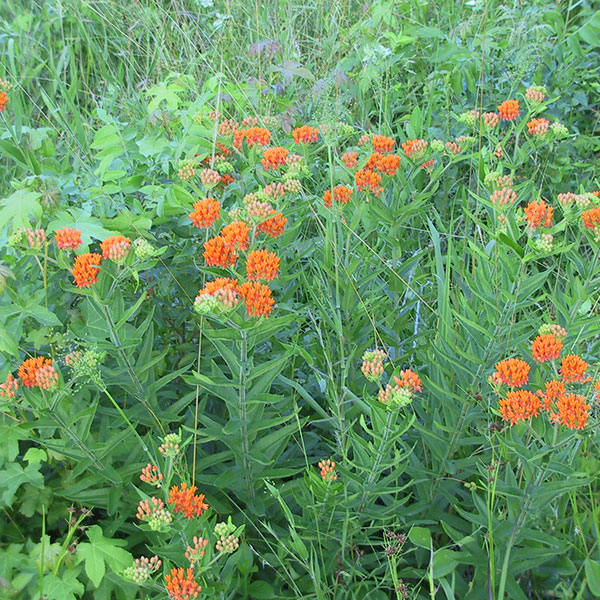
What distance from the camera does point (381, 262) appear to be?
2182mm

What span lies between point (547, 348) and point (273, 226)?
76 cm

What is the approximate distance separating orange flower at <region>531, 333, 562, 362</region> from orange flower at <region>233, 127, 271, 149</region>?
3.72 ft

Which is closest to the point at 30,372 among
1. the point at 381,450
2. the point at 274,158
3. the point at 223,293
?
the point at 223,293

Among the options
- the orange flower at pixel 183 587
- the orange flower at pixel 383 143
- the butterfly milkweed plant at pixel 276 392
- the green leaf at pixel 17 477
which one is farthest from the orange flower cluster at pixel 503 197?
the green leaf at pixel 17 477

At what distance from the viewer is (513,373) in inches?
62.0

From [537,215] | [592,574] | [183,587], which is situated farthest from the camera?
[537,215]

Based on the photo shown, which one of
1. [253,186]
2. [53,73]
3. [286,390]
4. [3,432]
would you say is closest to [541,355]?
[286,390]

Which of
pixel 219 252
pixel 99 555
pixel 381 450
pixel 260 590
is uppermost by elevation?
pixel 219 252

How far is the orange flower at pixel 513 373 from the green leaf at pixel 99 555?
994mm

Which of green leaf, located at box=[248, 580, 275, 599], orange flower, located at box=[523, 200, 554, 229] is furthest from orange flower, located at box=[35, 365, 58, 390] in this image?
orange flower, located at box=[523, 200, 554, 229]

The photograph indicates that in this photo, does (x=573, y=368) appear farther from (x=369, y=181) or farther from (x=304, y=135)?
(x=304, y=135)

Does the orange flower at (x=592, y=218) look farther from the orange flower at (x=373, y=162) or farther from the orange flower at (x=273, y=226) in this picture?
the orange flower at (x=273, y=226)

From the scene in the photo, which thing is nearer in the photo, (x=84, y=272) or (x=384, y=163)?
(x=84, y=272)

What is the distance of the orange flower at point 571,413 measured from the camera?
1.45m
